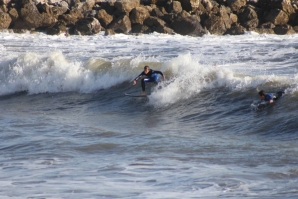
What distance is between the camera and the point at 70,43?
Result: 98.7 ft

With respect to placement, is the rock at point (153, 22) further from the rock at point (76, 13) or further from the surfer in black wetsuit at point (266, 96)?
the surfer in black wetsuit at point (266, 96)

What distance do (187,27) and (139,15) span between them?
2.92 metres

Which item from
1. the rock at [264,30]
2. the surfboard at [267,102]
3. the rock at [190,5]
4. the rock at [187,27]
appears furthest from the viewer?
the rock at [190,5]

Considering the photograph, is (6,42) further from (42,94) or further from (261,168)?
(261,168)

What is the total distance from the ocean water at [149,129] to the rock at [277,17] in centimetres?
1016

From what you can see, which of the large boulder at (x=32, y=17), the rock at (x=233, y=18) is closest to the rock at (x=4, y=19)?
the large boulder at (x=32, y=17)

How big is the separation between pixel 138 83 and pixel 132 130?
4.77 m

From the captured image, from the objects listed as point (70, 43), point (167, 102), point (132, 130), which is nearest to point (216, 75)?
point (167, 102)

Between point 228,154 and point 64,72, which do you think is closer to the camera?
→ point 228,154

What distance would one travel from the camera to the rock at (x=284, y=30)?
105 ft

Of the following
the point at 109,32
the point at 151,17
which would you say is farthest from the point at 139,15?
the point at 109,32

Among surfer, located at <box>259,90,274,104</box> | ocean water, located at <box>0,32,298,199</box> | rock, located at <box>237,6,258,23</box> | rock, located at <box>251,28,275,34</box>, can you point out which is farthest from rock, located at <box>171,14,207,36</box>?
surfer, located at <box>259,90,274,104</box>

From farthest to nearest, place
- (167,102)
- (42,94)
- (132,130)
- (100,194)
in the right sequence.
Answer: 1. (42,94)
2. (167,102)
3. (132,130)
4. (100,194)

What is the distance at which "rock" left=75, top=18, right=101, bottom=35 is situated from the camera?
3259 cm
